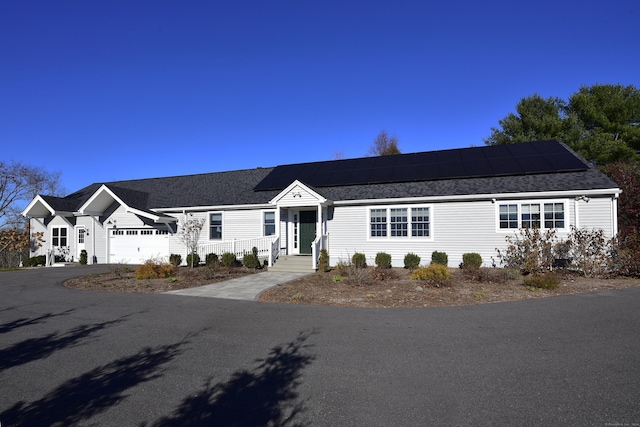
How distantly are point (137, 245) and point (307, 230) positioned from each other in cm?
1047

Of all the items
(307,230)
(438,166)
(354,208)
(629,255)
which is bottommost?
(629,255)

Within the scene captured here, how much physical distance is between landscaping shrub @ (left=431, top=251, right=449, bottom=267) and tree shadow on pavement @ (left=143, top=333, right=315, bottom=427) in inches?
458

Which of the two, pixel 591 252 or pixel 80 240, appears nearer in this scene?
pixel 591 252

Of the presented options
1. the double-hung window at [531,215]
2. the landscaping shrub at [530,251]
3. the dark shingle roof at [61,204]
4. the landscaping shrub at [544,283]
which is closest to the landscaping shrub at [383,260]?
the landscaping shrub at [530,251]

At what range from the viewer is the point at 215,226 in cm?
2030

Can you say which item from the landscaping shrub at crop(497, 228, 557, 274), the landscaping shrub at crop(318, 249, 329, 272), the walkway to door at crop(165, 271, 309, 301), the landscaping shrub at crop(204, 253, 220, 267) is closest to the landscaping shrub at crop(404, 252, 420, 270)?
the landscaping shrub at crop(497, 228, 557, 274)

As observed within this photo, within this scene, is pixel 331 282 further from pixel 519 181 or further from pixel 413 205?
pixel 519 181

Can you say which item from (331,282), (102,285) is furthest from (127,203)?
(331,282)

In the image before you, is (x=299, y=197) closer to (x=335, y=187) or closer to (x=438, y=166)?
(x=335, y=187)

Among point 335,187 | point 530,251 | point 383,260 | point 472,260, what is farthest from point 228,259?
point 530,251

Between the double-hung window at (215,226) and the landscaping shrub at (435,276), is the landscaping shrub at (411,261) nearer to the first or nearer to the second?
the landscaping shrub at (435,276)

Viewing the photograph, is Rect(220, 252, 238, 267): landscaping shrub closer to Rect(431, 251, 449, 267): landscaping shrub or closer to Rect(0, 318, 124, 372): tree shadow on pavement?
Rect(431, 251, 449, 267): landscaping shrub

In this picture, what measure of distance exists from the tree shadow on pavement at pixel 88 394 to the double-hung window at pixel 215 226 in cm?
→ 1491

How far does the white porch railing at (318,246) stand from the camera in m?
16.1
